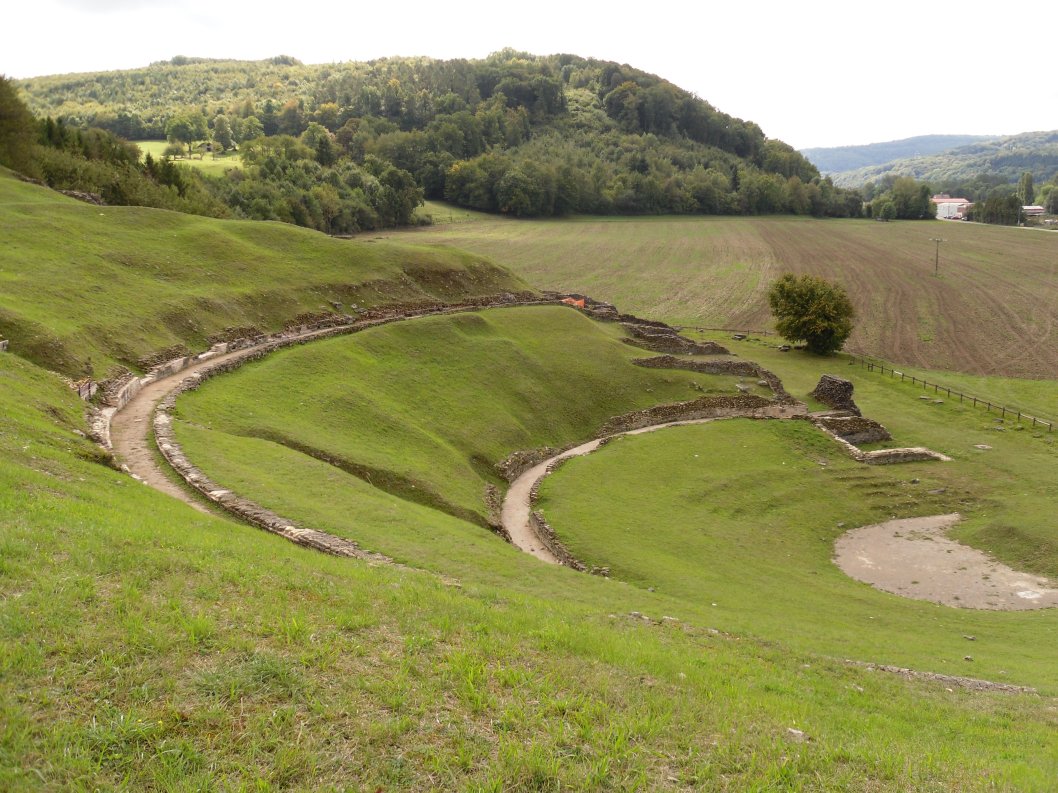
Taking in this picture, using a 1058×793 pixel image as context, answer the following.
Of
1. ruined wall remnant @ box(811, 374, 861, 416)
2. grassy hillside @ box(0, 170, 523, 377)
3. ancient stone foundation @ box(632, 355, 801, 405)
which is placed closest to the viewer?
grassy hillside @ box(0, 170, 523, 377)

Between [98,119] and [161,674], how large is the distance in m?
213

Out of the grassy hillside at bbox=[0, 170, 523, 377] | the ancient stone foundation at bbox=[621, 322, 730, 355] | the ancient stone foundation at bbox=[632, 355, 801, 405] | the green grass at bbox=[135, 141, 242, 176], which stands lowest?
the ancient stone foundation at bbox=[632, 355, 801, 405]

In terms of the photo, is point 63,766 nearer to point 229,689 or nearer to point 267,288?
point 229,689

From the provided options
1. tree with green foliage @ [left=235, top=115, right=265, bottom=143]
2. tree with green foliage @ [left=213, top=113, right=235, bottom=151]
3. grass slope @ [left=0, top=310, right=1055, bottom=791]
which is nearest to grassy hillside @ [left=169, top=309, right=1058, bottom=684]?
grass slope @ [left=0, top=310, right=1055, bottom=791]

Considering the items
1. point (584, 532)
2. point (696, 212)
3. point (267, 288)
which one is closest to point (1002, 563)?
point (584, 532)

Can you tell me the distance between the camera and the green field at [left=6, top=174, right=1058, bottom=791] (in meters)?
9.27

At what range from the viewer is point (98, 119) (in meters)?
183

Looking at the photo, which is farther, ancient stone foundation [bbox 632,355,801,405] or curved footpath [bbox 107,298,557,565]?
ancient stone foundation [bbox 632,355,801,405]

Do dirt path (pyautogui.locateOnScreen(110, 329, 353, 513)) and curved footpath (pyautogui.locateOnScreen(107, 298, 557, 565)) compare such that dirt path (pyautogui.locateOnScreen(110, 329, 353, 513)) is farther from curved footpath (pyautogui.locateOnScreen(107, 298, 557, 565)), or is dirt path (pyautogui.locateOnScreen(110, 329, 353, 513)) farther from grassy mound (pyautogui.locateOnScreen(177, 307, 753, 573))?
grassy mound (pyautogui.locateOnScreen(177, 307, 753, 573))

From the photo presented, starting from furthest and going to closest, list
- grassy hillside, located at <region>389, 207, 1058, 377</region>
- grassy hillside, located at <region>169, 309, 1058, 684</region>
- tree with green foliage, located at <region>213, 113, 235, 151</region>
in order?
1. tree with green foliage, located at <region>213, 113, 235, 151</region>
2. grassy hillside, located at <region>389, 207, 1058, 377</region>
3. grassy hillside, located at <region>169, 309, 1058, 684</region>

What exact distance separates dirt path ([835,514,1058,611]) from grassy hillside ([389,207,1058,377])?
133 feet

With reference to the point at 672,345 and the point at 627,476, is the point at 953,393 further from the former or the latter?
the point at 627,476

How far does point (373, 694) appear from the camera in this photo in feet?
33.4

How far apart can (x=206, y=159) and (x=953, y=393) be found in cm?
13516
